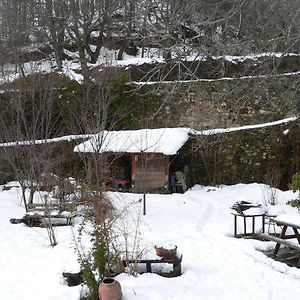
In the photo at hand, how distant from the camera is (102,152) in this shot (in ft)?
41.3

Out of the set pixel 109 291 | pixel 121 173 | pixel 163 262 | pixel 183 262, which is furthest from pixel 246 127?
pixel 109 291

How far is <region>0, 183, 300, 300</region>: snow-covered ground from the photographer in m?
6.18

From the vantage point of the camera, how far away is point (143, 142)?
14125 mm

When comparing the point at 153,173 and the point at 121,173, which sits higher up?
the point at 153,173

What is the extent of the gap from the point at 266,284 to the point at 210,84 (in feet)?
35.7

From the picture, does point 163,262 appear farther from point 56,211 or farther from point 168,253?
point 56,211

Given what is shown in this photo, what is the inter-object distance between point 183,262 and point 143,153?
673 cm

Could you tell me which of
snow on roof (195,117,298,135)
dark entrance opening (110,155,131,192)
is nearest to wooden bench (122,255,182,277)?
dark entrance opening (110,155,131,192)

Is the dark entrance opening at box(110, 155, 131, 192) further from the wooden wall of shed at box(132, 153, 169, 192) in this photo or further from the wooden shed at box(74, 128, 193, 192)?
the wooden wall of shed at box(132, 153, 169, 192)

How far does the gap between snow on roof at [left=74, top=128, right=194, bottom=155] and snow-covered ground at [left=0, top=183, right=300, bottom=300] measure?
2.18m

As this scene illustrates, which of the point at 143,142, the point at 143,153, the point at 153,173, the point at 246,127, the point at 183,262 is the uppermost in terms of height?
the point at 246,127

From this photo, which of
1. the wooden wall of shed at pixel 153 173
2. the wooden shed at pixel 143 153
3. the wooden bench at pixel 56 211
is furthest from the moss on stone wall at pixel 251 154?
the wooden bench at pixel 56 211

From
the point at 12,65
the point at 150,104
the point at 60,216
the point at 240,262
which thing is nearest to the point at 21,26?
the point at 12,65

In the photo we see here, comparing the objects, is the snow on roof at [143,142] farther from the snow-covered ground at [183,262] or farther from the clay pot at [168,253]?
the clay pot at [168,253]
